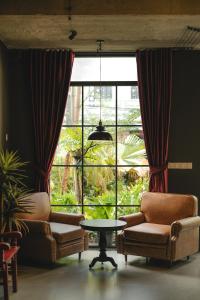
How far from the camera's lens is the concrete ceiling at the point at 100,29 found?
5.54m

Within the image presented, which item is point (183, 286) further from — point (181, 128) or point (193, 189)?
point (181, 128)

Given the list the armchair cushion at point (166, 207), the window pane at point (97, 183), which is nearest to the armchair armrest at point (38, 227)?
the window pane at point (97, 183)

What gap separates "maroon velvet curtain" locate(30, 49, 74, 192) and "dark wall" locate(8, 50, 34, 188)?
15 centimetres

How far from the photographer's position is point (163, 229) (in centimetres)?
633

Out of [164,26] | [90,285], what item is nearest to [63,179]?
[90,285]

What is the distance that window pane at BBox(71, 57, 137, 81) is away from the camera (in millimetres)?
7430

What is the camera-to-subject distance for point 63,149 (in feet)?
24.6

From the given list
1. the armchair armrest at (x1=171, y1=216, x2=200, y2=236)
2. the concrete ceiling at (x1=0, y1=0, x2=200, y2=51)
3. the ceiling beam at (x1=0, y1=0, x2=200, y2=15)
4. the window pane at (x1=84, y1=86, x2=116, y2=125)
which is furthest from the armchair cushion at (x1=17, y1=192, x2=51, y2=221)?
the ceiling beam at (x1=0, y1=0, x2=200, y2=15)

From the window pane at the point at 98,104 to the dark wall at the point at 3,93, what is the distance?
128 cm

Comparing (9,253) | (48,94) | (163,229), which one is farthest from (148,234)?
(48,94)

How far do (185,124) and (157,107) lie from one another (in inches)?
21.4

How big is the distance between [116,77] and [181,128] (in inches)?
52.2

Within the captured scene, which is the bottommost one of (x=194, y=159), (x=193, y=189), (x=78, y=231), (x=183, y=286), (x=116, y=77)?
(x=183, y=286)

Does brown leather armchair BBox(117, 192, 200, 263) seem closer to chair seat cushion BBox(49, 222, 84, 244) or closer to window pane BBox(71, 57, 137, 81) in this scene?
chair seat cushion BBox(49, 222, 84, 244)
